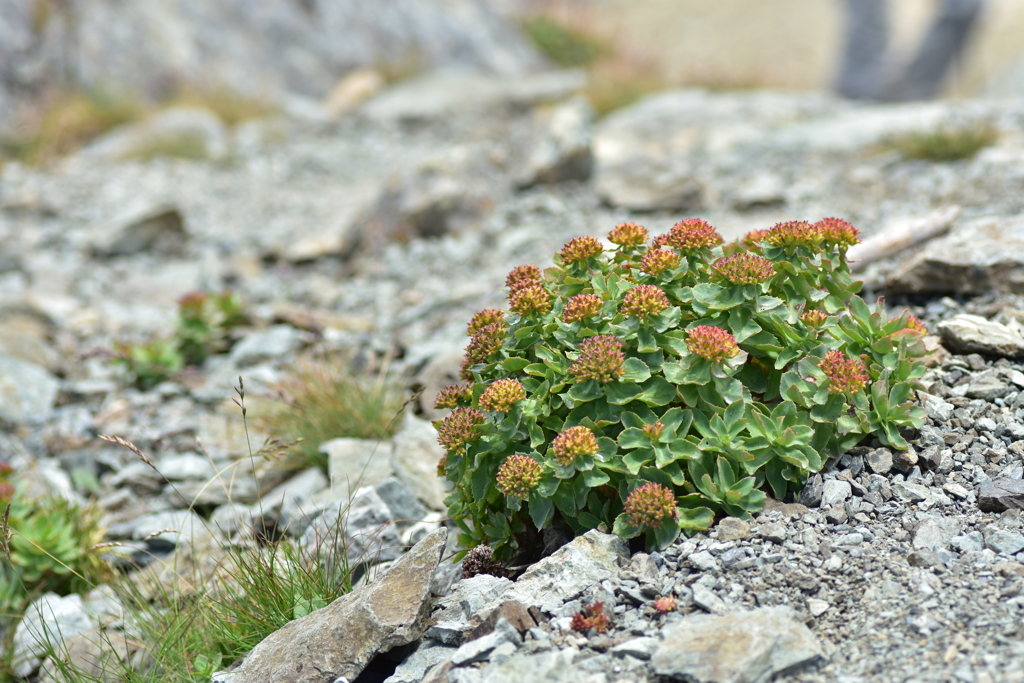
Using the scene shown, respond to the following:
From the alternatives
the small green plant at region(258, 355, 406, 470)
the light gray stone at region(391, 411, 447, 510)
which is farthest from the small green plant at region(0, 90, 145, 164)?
the light gray stone at region(391, 411, 447, 510)

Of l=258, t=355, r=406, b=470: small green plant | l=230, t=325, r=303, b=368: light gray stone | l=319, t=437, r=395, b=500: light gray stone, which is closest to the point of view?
l=319, t=437, r=395, b=500: light gray stone

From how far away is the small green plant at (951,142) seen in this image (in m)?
6.66

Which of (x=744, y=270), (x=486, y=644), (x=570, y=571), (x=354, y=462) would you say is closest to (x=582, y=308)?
(x=744, y=270)

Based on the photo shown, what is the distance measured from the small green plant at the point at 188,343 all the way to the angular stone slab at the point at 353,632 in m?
3.46

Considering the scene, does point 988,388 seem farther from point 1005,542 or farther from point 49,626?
point 49,626

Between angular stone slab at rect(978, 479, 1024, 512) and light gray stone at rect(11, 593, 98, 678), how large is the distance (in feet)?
11.0

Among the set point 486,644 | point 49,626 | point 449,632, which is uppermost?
point 486,644

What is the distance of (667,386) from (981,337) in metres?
1.62

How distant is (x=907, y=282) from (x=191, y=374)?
445 centimetres

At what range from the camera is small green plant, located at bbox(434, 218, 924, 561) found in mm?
2535

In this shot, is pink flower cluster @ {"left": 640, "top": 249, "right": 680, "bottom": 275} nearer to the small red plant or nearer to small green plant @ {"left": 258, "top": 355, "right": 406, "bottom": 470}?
→ the small red plant

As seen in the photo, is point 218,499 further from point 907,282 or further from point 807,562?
point 907,282

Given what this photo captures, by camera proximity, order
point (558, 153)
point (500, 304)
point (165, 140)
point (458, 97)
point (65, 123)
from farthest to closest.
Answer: point (458, 97) → point (65, 123) → point (165, 140) → point (558, 153) → point (500, 304)

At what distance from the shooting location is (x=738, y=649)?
2.05m
